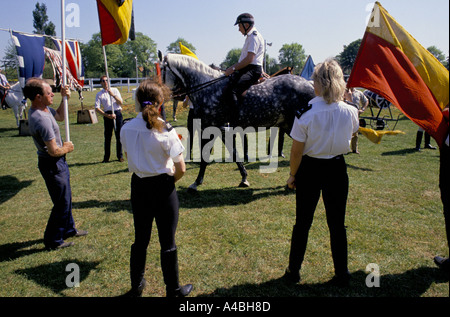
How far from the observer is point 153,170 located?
262cm

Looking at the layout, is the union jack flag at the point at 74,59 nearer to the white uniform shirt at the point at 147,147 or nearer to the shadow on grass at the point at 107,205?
the shadow on grass at the point at 107,205

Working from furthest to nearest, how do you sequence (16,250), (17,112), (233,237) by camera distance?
(17,112) < (233,237) < (16,250)

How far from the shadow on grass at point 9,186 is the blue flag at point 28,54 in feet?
9.86

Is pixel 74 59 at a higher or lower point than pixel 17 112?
higher

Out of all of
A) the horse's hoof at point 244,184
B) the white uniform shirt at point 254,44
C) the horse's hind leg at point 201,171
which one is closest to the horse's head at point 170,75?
the horse's hind leg at point 201,171

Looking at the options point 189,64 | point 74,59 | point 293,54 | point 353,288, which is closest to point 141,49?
point 293,54

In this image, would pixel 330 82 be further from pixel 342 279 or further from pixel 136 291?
pixel 136 291

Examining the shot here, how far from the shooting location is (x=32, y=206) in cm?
556

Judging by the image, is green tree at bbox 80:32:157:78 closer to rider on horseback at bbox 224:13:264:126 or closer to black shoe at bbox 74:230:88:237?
rider on horseback at bbox 224:13:264:126

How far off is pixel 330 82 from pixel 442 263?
8.54 feet

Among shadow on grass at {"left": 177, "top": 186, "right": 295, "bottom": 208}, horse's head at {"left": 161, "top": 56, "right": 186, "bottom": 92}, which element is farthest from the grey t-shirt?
horse's head at {"left": 161, "top": 56, "right": 186, "bottom": 92}

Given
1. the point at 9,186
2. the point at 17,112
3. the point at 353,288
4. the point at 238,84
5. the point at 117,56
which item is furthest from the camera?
the point at 117,56
